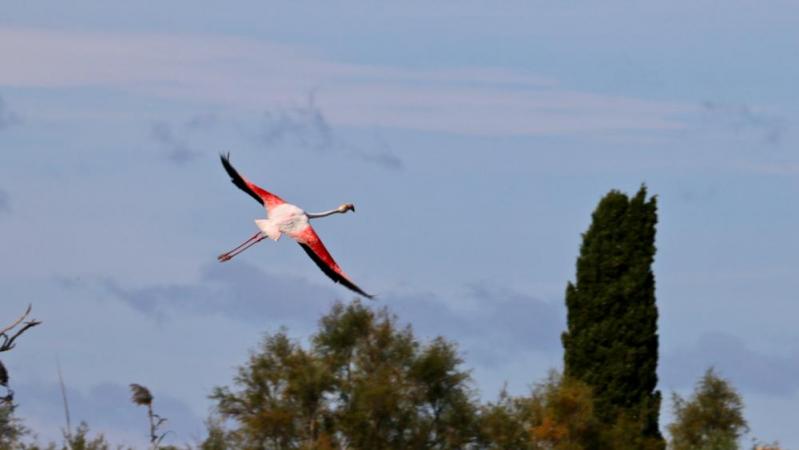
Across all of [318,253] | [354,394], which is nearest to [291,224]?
[318,253]

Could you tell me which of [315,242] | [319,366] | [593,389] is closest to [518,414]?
[593,389]

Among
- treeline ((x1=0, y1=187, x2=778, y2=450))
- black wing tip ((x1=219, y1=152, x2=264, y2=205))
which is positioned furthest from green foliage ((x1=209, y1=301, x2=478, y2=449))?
black wing tip ((x1=219, y1=152, x2=264, y2=205))

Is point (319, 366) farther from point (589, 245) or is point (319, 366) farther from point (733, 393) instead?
point (733, 393)

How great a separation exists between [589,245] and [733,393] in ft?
20.4

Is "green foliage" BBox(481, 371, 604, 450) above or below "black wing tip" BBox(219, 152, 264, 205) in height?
above

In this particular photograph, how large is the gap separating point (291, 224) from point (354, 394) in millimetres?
22427

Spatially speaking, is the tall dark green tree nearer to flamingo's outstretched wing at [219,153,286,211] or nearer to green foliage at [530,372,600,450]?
green foliage at [530,372,600,450]

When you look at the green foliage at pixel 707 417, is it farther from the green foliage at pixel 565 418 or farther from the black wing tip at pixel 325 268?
the black wing tip at pixel 325 268

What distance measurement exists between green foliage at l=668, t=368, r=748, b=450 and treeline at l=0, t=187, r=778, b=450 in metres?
0.90

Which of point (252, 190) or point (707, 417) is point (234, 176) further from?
point (707, 417)

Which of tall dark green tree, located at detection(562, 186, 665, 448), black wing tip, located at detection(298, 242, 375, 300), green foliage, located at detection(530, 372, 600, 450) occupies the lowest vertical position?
black wing tip, located at detection(298, 242, 375, 300)

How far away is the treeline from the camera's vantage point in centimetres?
5278

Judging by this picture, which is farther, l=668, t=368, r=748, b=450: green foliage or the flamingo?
l=668, t=368, r=748, b=450: green foliage

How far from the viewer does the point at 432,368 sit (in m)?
54.2
